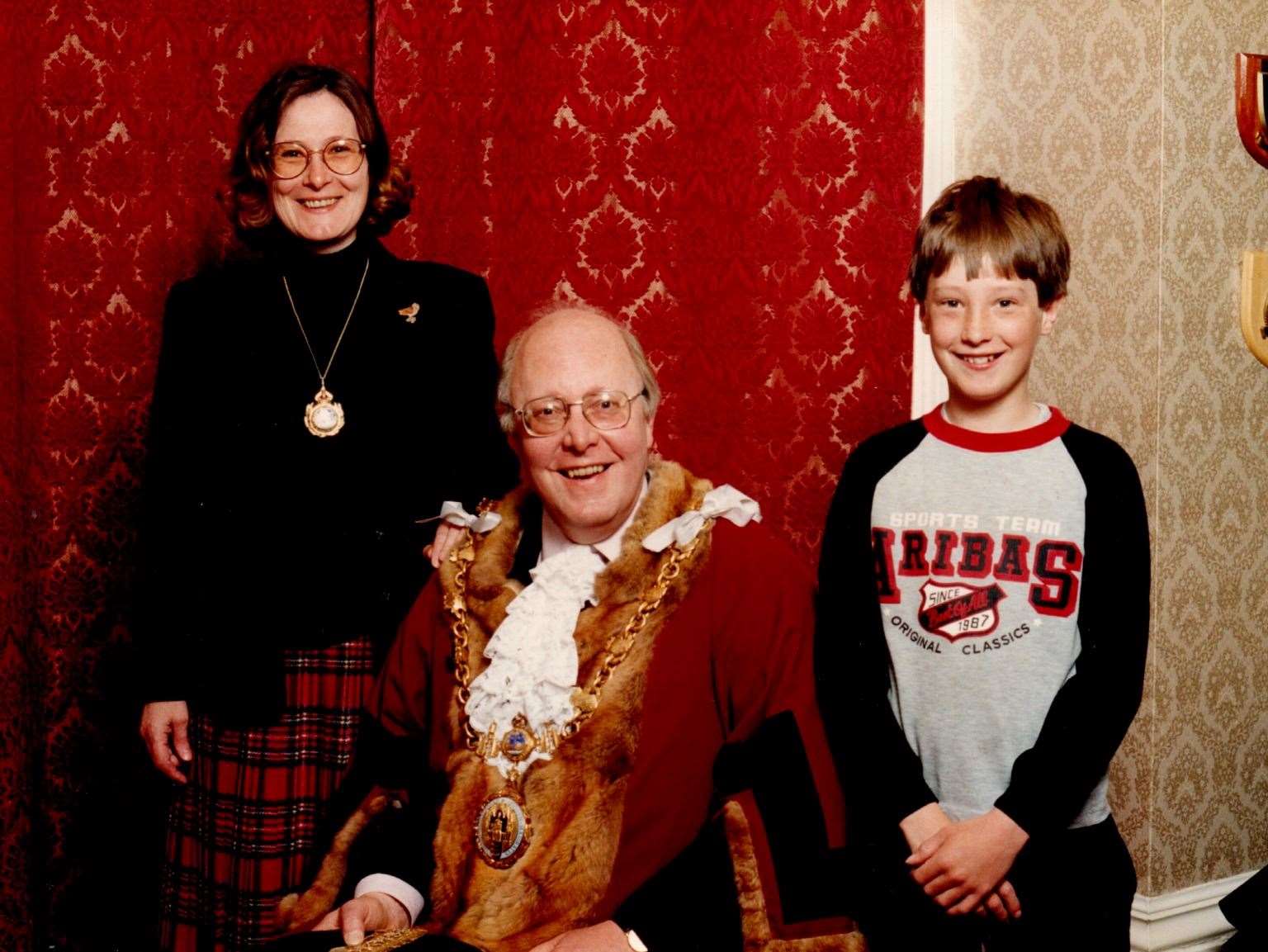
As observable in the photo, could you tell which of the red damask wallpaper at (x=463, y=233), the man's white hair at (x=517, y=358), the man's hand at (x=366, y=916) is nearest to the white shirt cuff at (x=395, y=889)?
the man's hand at (x=366, y=916)

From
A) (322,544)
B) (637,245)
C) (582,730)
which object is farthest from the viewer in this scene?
(637,245)

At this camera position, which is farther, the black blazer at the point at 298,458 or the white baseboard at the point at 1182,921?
the white baseboard at the point at 1182,921

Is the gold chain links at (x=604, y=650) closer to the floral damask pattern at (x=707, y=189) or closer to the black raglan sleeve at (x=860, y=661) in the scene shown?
the black raglan sleeve at (x=860, y=661)

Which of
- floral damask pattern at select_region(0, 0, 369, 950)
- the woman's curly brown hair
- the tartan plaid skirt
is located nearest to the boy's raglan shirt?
the tartan plaid skirt

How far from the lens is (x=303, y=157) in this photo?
2.51 metres

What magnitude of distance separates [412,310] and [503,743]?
0.95 metres

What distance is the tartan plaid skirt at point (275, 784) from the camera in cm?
241

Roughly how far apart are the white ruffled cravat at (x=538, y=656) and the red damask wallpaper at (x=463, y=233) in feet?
4.56

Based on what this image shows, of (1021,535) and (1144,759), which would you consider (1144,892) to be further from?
(1021,535)

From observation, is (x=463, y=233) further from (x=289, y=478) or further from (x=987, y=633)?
(x=987, y=633)

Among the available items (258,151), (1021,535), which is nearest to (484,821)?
(1021,535)

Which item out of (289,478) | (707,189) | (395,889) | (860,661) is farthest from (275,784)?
(707,189)

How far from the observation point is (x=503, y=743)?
1994mm

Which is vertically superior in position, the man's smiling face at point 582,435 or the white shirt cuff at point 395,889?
the man's smiling face at point 582,435
